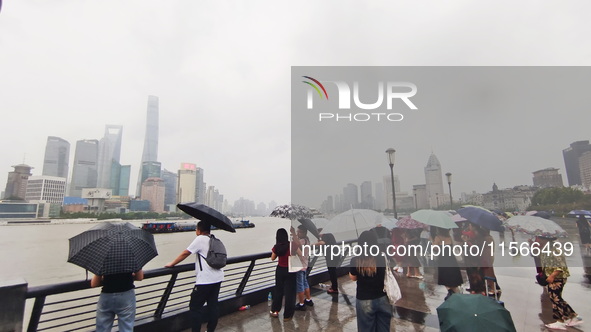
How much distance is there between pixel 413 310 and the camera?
18.0 feet

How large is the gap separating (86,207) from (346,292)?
138 meters

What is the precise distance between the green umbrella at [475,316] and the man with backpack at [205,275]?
3059 millimetres

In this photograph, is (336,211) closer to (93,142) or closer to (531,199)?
(531,199)

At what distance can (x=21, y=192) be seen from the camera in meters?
110

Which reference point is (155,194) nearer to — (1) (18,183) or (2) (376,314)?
(1) (18,183)

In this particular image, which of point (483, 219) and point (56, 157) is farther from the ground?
point (56, 157)

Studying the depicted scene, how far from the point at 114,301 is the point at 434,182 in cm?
776

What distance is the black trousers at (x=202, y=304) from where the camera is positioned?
392 cm

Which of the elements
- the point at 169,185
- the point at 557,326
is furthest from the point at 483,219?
the point at 169,185

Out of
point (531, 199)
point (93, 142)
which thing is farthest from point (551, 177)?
point (93, 142)

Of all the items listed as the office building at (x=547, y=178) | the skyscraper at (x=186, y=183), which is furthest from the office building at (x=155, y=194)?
the office building at (x=547, y=178)

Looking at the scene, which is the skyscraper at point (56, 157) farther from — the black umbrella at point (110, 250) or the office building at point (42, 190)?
the black umbrella at point (110, 250)

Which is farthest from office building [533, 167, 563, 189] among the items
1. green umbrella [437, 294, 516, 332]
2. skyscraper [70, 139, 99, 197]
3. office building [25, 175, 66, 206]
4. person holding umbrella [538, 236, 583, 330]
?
skyscraper [70, 139, 99, 197]

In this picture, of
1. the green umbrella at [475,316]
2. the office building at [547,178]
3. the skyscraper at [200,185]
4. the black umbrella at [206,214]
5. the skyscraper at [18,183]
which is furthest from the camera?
the skyscraper at [200,185]
